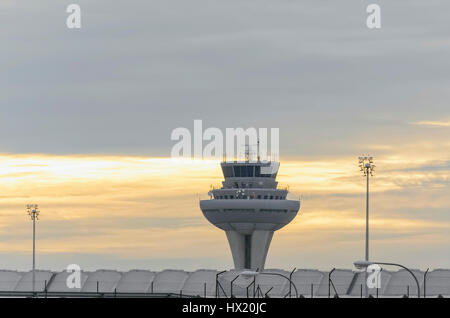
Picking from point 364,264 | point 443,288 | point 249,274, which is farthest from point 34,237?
point 364,264

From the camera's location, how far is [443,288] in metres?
196
